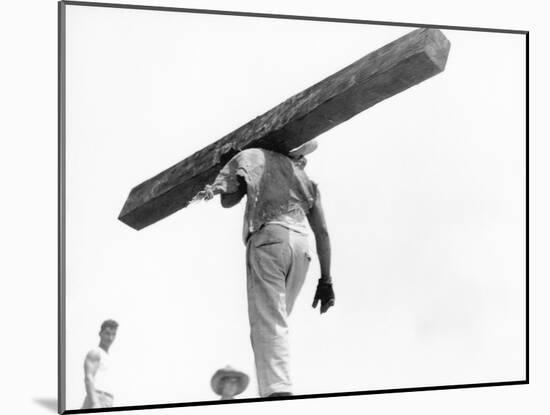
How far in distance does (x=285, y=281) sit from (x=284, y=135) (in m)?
0.76

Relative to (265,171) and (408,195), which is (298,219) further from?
(408,195)

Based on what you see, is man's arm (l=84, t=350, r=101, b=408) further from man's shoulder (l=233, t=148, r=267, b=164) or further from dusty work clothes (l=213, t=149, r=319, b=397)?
man's shoulder (l=233, t=148, r=267, b=164)

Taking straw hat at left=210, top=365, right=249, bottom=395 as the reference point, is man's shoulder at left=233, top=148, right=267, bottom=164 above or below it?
above

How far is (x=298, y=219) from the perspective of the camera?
26.4ft

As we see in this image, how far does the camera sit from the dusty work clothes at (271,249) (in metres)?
7.85

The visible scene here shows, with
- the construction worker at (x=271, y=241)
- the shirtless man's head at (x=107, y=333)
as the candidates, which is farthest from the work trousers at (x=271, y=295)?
the shirtless man's head at (x=107, y=333)

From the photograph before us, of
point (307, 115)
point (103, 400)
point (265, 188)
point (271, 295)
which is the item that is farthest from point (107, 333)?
point (307, 115)

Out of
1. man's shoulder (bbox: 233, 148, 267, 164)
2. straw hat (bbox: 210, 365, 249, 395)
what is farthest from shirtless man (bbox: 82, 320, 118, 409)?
man's shoulder (bbox: 233, 148, 267, 164)

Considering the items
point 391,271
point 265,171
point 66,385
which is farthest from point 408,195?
point 66,385

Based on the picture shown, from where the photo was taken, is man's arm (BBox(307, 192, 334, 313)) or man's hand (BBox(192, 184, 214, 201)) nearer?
man's hand (BBox(192, 184, 214, 201))

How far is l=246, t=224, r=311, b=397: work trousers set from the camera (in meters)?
7.84

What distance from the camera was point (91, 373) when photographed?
7.89m

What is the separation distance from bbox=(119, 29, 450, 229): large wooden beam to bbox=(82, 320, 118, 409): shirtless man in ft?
1.93

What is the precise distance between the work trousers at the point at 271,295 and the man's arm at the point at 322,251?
0.90 feet
